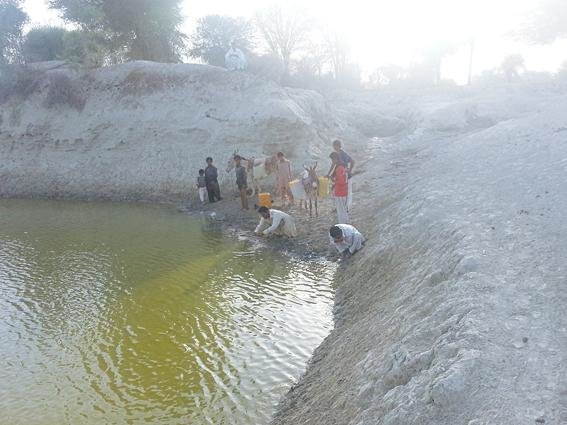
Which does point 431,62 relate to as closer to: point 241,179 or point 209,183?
point 209,183

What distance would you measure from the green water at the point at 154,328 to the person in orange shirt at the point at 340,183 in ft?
5.62

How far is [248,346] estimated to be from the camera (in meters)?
7.53

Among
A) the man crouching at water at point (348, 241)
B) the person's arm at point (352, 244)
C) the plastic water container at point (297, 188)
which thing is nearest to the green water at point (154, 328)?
the man crouching at water at point (348, 241)

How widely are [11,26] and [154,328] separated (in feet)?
99.7

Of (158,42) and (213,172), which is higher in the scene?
(158,42)

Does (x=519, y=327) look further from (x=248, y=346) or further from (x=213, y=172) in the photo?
(x=213, y=172)

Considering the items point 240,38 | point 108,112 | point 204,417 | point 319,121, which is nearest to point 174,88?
point 108,112

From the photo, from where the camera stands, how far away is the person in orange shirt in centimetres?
1145

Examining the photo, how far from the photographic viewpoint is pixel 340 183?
11.7 m

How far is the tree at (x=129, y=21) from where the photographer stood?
25859mm

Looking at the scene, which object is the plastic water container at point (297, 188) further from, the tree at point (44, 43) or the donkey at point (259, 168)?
the tree at point (44, 43)

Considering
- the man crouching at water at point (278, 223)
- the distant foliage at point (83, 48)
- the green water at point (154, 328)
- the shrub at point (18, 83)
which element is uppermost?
the distant foliage at point (83, 48)

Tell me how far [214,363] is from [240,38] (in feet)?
141

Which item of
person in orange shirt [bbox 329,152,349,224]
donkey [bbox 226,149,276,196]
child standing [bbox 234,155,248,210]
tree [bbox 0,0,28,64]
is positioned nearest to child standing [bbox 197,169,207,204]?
donkey [bbox 226,149,276,196]
